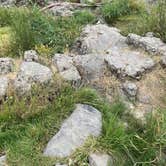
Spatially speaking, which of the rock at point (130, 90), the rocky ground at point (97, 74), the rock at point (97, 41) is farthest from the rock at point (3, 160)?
the rock at point (97, 41)

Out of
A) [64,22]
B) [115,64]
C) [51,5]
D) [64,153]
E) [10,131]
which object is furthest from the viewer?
[51,5]

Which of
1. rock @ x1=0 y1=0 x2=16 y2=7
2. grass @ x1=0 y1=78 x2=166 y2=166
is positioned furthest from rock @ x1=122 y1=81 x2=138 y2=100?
rock @ x1=0 y1=0 x2=16 y2=7

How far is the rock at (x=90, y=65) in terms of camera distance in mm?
6181

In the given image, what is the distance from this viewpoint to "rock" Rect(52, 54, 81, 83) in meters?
5.83

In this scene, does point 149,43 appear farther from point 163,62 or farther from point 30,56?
point 30,56

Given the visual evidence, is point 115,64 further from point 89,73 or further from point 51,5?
point 51,5

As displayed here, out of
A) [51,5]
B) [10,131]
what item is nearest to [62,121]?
[10,131]

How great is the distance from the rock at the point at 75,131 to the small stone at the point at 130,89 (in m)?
0.68

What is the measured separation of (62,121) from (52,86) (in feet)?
1.86

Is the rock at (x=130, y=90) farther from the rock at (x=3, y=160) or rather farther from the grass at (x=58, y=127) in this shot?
the rock at (x=3, y=160)

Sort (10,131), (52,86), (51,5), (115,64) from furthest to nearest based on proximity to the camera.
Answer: (51,5), (115,64), (52,86), (10,131)

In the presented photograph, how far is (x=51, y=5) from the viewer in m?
8.24

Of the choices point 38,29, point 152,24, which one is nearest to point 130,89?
point 152,24

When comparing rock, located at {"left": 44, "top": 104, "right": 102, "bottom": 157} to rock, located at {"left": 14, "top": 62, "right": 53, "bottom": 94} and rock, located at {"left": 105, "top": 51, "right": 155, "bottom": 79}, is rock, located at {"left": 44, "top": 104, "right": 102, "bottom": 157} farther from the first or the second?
rock, located at {"left": 105, "top": 51, "right": 155, "bottom": 79}
